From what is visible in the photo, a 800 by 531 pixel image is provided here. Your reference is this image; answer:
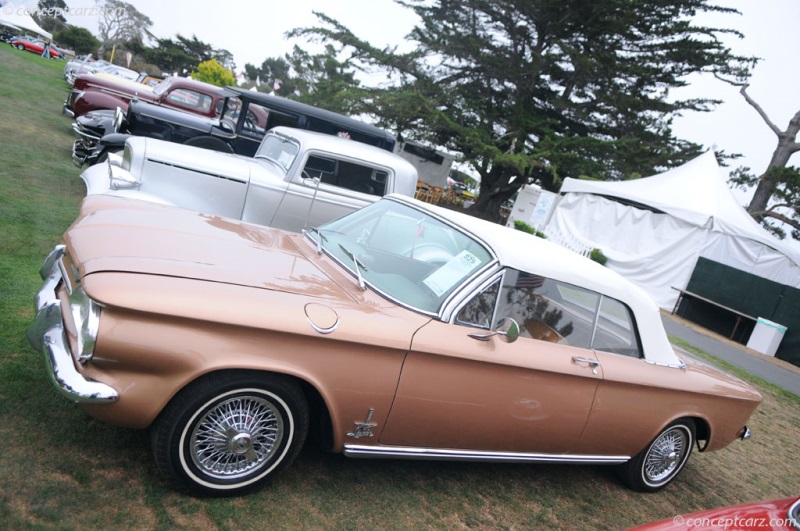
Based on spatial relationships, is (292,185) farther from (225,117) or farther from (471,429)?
(225,117)

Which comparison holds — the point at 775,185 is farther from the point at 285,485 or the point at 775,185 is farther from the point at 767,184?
the point at 285,485

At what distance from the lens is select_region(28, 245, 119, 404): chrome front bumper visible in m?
2.23

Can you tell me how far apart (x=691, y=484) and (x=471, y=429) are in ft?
8.41

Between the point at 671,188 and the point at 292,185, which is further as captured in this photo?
the point at 671,188

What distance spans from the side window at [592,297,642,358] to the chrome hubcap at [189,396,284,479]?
214cm

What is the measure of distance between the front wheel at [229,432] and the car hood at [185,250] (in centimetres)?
50

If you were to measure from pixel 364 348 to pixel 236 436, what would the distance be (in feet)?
2.37

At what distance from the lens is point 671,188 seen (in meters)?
15.5

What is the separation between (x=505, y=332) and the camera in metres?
2.98

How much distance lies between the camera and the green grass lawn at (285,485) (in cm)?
240

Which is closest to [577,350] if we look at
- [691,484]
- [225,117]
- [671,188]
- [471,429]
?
[471,429]

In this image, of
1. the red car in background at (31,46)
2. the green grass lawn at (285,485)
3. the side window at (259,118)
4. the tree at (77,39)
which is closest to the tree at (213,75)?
the red car in background at (31,46)

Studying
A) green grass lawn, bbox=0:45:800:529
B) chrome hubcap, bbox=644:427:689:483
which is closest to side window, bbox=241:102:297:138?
green grass lawn, bbox=0:45:800:529

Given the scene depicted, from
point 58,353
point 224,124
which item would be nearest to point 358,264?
point 58,353
